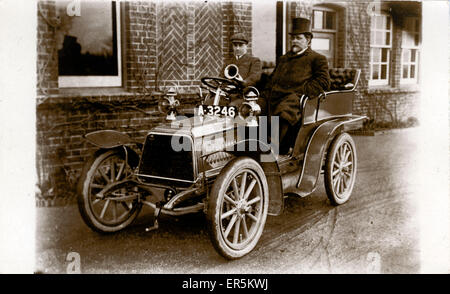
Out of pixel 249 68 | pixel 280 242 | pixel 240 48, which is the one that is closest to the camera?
pixel 280 242

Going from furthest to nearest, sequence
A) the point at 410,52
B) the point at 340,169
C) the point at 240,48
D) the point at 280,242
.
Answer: the point at 410,52, the point at 240,48, the point at 340,169, the point at 280,242

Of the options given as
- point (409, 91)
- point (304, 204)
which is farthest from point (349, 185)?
point (409, 91)

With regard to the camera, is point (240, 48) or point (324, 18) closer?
point (240, 48)

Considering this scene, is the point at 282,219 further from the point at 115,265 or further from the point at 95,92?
the point at 95,92

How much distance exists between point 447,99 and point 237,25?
4.35 m

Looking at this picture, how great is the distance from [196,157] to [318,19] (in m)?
6.75

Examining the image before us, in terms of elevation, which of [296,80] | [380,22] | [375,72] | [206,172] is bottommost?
[206,172]

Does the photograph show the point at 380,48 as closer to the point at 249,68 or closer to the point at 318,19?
the point at 318,19

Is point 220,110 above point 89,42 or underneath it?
underneath

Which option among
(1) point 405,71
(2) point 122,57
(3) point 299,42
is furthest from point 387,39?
(2) point 122,57

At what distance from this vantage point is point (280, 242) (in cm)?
432

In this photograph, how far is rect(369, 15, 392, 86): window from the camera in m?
10.8

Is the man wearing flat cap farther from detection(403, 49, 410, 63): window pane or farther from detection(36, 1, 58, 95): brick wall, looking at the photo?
detection(403, 49, 410, 63): window pane
